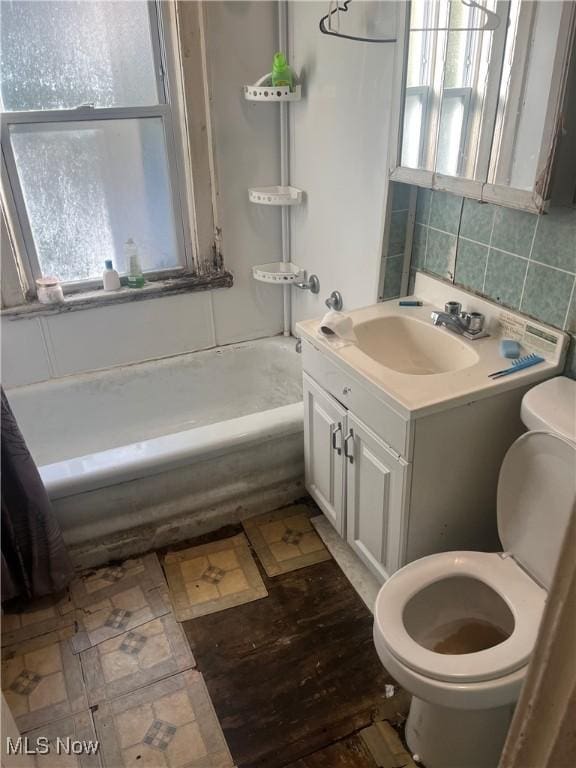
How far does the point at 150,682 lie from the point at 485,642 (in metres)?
0.96

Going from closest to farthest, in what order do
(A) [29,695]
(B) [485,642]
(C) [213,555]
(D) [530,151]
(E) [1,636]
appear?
(D) [530,151]
(B) [485,642]
(A) [29,695]
(E) [1,636]
(C) [213,555]

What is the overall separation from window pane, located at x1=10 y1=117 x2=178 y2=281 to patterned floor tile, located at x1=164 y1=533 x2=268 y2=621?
133 cm

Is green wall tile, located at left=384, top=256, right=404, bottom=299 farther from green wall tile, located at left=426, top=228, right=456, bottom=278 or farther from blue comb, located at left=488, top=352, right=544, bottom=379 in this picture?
blue comb, located at left=488, top=352, right=544, bottom=379

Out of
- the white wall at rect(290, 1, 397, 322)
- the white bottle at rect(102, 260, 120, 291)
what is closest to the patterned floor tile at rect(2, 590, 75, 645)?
the white bottle at rect(102, 260, 120, 291)

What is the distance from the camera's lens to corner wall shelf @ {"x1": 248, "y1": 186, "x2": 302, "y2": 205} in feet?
8.05

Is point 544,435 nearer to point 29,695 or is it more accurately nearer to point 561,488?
point 561,488

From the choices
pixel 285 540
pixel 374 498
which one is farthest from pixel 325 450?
pixel 285 540

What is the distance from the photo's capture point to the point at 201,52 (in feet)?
7.43

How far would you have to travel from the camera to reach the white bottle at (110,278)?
2.50 m

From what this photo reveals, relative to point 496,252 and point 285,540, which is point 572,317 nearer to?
point 496,252

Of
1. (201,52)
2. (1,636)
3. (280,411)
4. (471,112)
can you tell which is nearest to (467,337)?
(471,112)

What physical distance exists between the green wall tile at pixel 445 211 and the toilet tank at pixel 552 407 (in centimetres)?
62

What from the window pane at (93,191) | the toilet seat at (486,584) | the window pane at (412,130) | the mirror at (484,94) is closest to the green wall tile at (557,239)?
the mirror at (484,94)

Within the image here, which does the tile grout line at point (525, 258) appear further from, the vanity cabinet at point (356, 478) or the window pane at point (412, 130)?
the vanity cabinet at point (356, 478)
